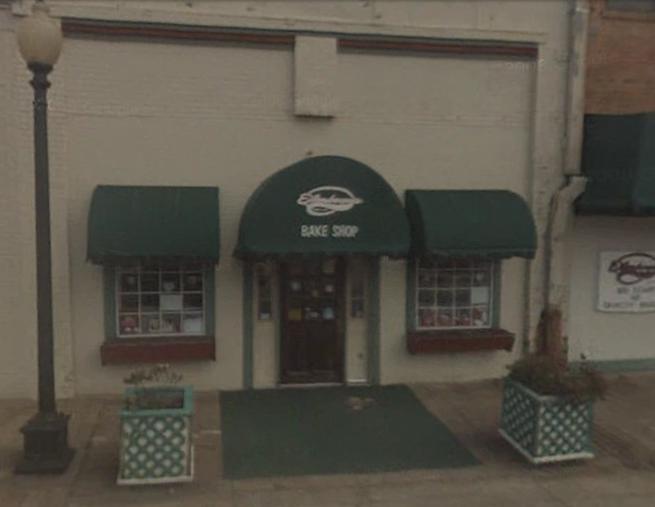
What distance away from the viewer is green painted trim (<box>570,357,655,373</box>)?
31.6 ft

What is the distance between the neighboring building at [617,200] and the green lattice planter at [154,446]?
6.35 meters

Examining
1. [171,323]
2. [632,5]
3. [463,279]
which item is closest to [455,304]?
[463,279]

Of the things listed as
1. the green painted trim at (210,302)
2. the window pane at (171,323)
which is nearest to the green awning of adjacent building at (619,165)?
the green painted trim at (210,302)

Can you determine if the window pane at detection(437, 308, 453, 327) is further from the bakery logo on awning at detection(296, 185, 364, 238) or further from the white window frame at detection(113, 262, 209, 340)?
the white window frame at detection(113, 262, 209, 340)

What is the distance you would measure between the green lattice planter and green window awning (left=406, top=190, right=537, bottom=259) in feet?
12.7

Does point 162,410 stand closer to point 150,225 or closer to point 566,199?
point 150,225

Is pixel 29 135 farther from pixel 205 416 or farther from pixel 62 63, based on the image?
pixel 205 416

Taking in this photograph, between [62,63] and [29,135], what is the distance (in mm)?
995

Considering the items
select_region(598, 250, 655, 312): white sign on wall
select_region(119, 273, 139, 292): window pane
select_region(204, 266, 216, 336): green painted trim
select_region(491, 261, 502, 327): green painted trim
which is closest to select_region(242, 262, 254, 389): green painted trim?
select_region(204, 266, 216, 336): green painted trim

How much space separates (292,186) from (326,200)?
→ 1.51 ft

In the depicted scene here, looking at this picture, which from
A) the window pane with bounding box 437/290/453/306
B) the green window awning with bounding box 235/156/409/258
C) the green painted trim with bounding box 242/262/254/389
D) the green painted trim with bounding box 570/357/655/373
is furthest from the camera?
the green painted trim with bounding box 570/357/655/373

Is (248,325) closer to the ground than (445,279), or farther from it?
closer to the ground

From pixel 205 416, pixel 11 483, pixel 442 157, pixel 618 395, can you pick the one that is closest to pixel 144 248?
pixel 205 416

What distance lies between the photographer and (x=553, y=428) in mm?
6176
